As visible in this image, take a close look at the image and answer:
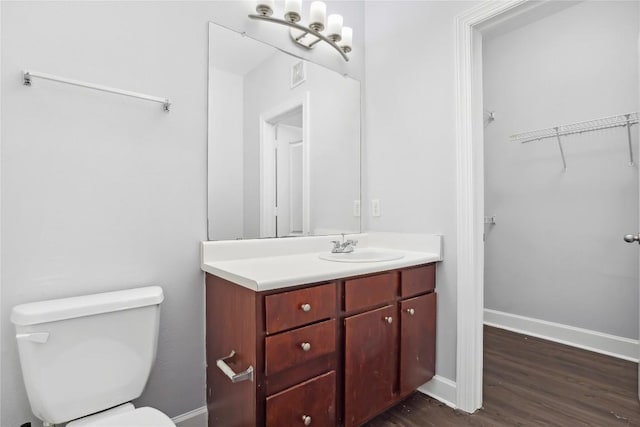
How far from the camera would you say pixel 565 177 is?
261 centimetres

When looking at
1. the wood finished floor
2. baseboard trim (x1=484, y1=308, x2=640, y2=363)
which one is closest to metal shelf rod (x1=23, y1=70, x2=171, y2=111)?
the wood finished floor

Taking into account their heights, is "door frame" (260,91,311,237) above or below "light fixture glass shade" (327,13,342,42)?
below

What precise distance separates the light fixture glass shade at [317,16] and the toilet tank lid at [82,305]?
150cm

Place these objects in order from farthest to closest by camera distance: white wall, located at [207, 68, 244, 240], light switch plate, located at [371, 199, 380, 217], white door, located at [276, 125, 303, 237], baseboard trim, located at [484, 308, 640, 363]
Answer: baseboard trim, located at [484, 308, 640, 363] < light switch plate, located at [371, 199, 380, 217] < white door, located at [276, 125, 303, 237] < white wall, located at [207, 68, 244, 240]

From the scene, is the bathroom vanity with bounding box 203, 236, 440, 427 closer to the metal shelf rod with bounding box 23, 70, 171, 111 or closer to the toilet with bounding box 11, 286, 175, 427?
the toilet with bounding box 11, 286, 175, 427

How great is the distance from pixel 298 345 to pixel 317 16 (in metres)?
1.61

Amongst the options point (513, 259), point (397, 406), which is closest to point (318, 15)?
point (397, 406)

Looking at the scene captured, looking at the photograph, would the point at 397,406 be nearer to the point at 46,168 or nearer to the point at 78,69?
the point at 46,168

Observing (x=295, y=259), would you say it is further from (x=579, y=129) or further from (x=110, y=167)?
(x=579, y=129)

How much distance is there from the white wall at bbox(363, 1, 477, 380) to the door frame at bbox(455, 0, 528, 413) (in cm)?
4

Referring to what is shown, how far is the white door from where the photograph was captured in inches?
71.1

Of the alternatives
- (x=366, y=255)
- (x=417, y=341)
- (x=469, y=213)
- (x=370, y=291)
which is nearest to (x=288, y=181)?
(x=366, y=255)

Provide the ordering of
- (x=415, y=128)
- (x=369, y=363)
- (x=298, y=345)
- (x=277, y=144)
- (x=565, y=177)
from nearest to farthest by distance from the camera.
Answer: (x=298, y=345), (x=369, y=363), (x=277, y=144), (x=415, y=128), (x=565, y=177)

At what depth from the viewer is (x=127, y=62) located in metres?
1.34
